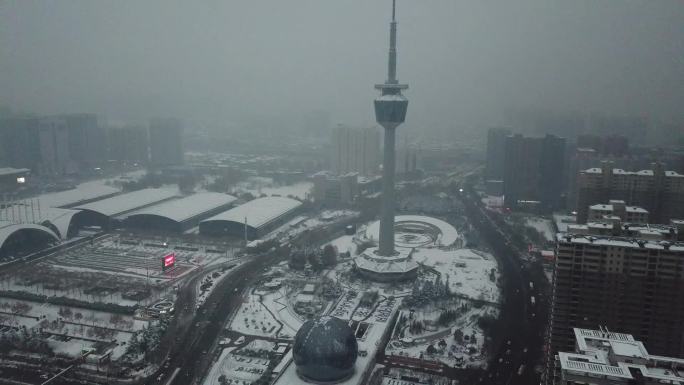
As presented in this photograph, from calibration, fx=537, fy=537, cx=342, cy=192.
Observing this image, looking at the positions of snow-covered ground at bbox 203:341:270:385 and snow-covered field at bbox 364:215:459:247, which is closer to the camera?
snow-covered ground at bbox 203:341:270:385

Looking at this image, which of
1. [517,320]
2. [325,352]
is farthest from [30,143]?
[517,320]

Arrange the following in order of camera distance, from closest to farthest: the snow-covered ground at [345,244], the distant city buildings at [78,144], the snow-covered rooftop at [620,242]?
the snow-covered rooftop at [620,242] → the snow-covered ground at [345,244] → the distant city buildings at [78,144]

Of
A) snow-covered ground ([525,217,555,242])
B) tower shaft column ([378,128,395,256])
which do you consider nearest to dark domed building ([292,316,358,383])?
tower shaft column ([378,128,395,256])

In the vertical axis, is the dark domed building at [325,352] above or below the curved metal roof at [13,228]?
below

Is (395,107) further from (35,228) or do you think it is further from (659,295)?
(35,228)

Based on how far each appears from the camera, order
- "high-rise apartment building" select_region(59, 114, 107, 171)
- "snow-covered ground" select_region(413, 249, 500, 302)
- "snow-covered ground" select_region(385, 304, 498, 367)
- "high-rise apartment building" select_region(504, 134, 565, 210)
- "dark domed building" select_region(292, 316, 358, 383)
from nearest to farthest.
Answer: "dark domed building" select_region(292, 316, 358, 383)
"snow-covered ground" select_region(385, 304, 498, 367)
"snow-covered ground" select_region(413, 249, 500, 302)
"high-rise apartment building" select_region(504, 134, 565, 210)
"high-rise apartment building" select_region(59, 114, 107, 171)

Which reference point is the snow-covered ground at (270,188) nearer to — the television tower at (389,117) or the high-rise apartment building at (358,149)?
the high-rise apartment building at (358,149)

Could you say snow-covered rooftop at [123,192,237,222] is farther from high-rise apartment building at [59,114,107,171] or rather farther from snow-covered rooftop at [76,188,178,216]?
high-rise apartment building at [59,114,107,171]

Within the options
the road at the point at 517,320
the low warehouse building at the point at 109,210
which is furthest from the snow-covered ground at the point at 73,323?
the road at the point at 517,320
